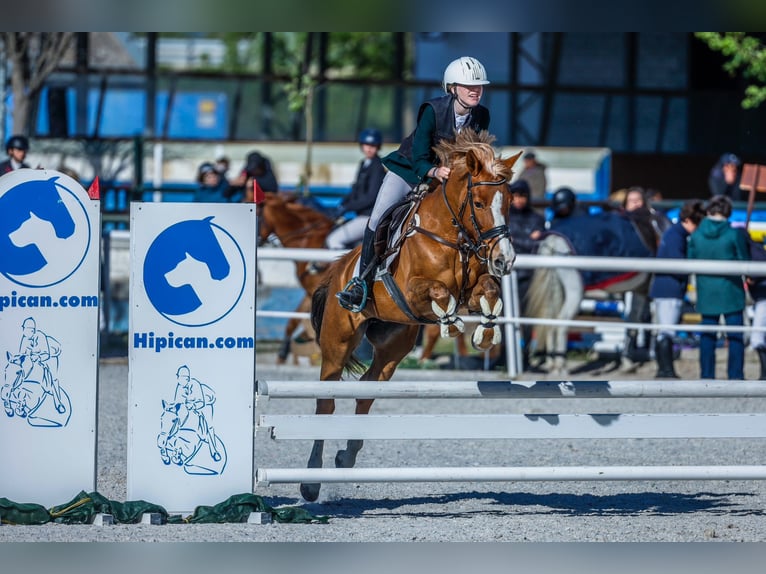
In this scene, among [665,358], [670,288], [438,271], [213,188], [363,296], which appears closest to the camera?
[438,271]

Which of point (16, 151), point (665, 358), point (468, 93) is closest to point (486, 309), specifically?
point (468, 93)

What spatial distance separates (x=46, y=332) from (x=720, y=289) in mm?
8395

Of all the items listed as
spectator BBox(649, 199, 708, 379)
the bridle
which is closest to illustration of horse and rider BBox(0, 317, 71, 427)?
the bridle

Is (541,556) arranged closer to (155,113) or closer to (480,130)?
(480,130)

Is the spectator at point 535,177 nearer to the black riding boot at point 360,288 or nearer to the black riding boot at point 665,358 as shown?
the black riding boot at point 665,358

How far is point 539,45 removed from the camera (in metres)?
26.2

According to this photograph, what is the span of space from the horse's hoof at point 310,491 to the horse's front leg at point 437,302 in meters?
1.24

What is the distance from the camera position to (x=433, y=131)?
7.78m

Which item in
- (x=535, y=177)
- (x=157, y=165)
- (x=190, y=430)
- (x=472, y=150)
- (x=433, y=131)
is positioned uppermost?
(x=157, y=165)

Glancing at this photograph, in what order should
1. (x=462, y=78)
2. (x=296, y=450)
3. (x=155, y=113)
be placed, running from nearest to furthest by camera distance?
(x=462, y=78)
(x=296, y=450)
(x=155, y=113)

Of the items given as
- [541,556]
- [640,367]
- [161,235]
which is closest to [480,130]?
[161,235]

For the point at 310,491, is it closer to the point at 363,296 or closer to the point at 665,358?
the point at 363,296

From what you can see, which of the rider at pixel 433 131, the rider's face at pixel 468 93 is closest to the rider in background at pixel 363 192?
the rider at pixel 433 131
